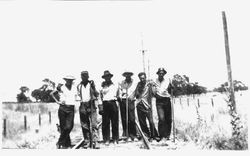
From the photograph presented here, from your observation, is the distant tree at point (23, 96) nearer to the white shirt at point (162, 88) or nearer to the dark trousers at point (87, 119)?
the dark trousers at point (87, 119)

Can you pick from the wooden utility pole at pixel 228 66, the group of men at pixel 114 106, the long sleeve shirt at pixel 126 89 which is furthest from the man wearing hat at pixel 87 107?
the wooden utility pole at pixel 228 66

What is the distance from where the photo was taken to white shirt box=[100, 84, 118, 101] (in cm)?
530

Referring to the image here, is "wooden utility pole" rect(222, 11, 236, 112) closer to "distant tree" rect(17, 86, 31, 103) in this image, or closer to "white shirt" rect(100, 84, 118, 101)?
"white shirt" rect(100, 84, 118, 101)

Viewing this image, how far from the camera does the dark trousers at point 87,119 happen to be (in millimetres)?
5348

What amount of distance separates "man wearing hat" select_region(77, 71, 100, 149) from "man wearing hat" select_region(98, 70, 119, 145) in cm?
14

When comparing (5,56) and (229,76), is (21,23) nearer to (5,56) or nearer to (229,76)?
(5,56)

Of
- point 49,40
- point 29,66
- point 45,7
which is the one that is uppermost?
point 45,7

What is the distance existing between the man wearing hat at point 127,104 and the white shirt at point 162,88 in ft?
1.28

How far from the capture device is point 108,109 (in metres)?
5.32

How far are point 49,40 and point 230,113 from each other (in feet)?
10.8

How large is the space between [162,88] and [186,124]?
26.7 inches

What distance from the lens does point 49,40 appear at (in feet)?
18.8

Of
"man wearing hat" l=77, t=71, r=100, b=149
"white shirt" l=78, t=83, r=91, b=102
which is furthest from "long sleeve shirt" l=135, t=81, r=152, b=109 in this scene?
"white shirt" l=78, t=83, r=91, b=102

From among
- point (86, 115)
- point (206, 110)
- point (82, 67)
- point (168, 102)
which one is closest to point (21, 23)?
point (82, 67)
